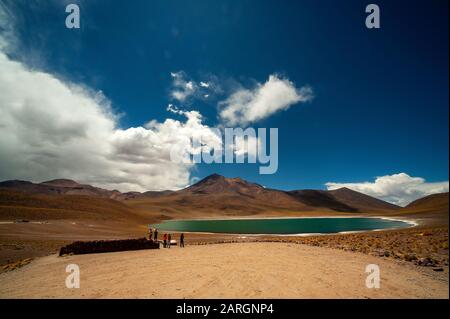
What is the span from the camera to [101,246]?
2530cm

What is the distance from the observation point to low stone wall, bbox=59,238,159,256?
24.1 metres

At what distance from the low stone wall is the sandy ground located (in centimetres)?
351

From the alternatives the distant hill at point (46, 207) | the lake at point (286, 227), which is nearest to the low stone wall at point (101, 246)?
the lake at point (286, 227)

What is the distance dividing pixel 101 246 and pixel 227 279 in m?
16.6

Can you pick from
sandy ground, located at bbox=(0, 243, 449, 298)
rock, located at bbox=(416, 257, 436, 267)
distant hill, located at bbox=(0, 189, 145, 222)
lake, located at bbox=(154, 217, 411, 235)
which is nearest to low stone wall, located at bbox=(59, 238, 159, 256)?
sandy ground, located at bbox=(0, 243, 449, 298)

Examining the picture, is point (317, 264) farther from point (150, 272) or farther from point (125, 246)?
point (125, 246)

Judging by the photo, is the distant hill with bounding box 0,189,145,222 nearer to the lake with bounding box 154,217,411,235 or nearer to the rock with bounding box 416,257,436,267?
the lake with bounding box 154,217,411,235

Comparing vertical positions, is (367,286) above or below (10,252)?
above

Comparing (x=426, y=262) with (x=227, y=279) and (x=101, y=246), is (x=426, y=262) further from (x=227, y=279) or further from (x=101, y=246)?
(x=101, y=246)

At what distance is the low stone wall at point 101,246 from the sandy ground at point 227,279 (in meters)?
3.51

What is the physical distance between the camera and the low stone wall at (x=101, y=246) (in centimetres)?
2408
